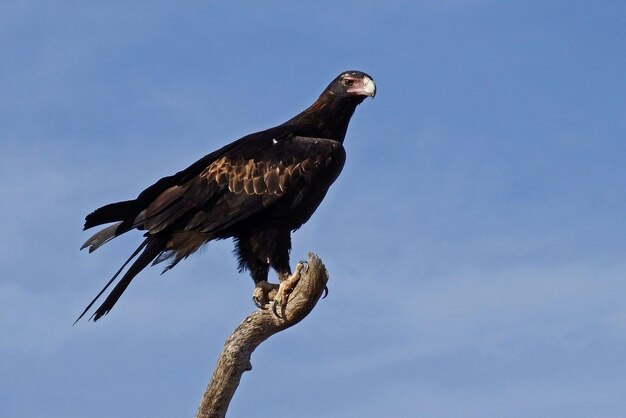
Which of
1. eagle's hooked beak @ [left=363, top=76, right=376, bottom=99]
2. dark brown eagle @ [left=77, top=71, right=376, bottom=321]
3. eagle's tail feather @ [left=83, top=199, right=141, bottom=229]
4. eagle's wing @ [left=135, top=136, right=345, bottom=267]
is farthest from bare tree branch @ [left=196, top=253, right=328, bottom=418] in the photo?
eagle's hooked beak @ [left=363, top=76, right=376, bottom=99]

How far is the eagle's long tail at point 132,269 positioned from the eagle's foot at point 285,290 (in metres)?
1.29

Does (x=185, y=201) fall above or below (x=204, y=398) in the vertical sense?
above

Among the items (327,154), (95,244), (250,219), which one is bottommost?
(95,244)

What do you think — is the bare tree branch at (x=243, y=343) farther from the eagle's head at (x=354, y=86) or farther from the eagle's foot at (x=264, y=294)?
the eagle's head at (x=354, y=86)

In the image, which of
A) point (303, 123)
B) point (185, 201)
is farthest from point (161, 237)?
point (303, 123)

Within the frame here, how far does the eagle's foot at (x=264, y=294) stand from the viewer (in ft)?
28.8

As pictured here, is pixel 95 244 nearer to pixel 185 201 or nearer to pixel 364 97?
pixel 185 201

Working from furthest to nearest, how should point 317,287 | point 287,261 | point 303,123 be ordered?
point 303,123 < point 287,261 < point 317,287

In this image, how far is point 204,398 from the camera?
8297mm

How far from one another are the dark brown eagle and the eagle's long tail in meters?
0.01

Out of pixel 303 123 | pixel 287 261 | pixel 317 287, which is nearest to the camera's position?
pixel 317 287

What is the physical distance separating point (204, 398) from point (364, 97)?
3.40 meters

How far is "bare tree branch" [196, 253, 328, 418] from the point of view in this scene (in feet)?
26.8

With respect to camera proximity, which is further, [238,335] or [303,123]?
[303,123]
